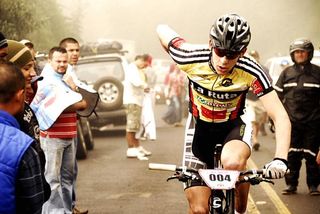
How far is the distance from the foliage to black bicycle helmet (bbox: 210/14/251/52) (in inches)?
472

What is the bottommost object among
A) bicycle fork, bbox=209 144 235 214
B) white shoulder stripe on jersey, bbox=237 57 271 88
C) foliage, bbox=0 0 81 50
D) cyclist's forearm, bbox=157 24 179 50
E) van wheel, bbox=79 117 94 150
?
van wheel, bbox=79 117 94 150

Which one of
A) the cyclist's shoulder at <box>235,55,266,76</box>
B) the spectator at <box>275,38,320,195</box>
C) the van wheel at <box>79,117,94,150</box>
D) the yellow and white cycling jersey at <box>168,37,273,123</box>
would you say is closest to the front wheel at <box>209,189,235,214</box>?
the yellow and white cycling jersey at <box>168,37,273,123</box>

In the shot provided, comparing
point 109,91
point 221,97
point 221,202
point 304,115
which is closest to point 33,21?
point 109,91

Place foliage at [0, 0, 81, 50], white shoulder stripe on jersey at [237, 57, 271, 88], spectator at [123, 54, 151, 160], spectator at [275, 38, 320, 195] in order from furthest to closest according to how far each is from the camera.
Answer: foliage at [0, 0, 81, 50], spectator at [123, 54, 151, 160], spectator at [275, 38, 320, 195], white shoulder stripe on jersey at [237, 57, 271, 88]

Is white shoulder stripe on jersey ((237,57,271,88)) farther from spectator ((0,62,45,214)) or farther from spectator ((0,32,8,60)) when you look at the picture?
spectator ((0,62,45,214))

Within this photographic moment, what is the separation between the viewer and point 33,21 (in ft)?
59.8

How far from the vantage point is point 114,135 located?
53.1ft

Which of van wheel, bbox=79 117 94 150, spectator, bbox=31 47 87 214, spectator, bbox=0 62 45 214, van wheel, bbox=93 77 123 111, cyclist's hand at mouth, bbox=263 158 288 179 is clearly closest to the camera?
spectator, bbox=0 62 45 214

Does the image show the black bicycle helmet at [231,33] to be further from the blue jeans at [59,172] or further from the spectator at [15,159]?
the blue jeans at [59,172]

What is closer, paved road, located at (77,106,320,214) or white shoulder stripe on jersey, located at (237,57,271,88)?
white shoulder stripe on jersey, located at (237,57,271,88)

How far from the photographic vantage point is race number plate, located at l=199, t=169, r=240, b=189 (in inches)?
161

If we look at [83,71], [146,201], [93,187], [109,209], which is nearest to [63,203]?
[109,209]

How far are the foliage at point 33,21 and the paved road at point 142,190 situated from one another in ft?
16.8

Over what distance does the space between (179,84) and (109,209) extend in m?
11.5
